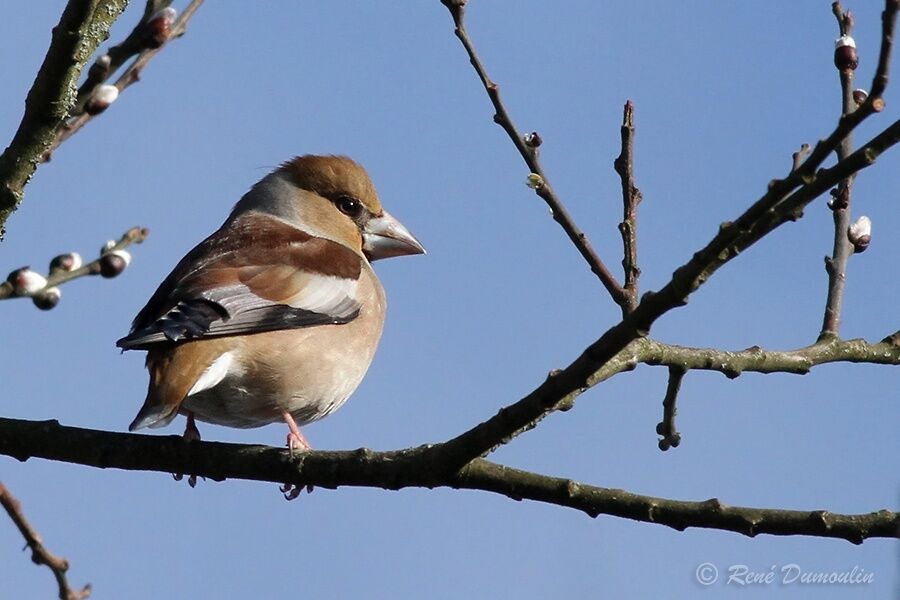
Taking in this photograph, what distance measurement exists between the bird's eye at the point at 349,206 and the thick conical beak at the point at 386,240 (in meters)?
0.10

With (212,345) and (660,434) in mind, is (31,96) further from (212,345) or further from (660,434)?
(660,434)

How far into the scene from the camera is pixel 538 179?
4.16 meters

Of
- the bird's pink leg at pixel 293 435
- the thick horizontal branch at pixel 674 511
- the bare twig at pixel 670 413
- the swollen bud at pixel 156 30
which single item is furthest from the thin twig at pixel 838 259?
the swollen bud at pixel 156 30

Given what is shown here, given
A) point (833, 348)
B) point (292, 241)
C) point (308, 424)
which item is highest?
point (292, 241)

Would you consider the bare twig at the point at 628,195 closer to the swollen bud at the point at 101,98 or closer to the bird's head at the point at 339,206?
the swollen bud at the point at 101,98

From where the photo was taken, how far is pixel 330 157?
7492 mm

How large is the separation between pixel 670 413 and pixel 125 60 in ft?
8.24

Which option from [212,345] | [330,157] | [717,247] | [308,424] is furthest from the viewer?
[330,157]

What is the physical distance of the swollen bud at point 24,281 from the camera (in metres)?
2.84

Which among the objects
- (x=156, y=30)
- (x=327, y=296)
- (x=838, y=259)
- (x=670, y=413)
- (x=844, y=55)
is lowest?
(x=670, y=413)

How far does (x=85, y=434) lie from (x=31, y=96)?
1.31m

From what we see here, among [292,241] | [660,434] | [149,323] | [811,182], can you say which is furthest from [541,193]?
[292,241]

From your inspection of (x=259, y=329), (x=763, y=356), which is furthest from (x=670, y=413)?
(x=259, y=329)

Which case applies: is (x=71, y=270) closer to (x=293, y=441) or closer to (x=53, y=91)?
(x=53, y=91)
